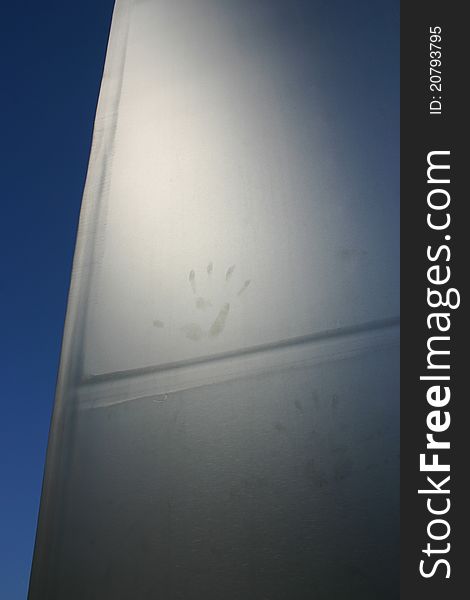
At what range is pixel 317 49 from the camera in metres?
1.51

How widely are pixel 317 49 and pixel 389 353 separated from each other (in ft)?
2.50

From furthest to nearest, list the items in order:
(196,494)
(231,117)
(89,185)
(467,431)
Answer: (89,185) < (231,117) < (196,494) < (467,431)

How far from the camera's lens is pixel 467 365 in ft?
3.37

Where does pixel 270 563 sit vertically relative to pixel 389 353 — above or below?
below

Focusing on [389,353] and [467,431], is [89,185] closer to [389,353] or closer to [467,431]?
[389,353]

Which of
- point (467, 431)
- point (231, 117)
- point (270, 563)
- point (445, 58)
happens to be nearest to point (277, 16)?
point (231, 117)

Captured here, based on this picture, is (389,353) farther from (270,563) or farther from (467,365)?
(270,563)

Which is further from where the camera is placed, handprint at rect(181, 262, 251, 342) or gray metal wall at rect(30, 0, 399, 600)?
handprint at rect(181, 262, 251, 342)

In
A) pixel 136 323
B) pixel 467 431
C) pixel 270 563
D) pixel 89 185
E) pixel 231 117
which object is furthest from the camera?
pixel 89 185

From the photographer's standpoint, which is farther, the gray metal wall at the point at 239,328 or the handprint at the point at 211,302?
the handprint at the point at 211,302

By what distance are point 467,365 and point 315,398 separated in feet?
0.92

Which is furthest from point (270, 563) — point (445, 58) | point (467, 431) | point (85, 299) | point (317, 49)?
point (317, 49)

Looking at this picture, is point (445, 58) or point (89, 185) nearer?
point (445, 58)

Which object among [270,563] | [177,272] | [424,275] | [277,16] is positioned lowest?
[270,563]
